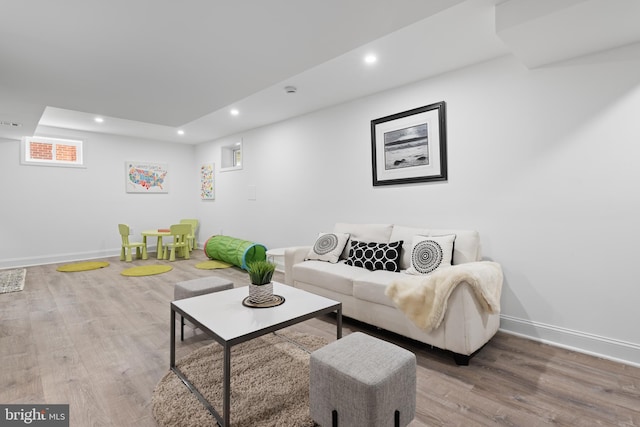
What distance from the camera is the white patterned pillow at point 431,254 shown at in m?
2.72

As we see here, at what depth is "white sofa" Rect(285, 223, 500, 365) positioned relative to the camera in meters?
2.18

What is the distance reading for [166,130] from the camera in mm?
5941

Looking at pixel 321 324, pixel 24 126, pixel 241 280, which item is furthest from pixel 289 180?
pixel 24 126

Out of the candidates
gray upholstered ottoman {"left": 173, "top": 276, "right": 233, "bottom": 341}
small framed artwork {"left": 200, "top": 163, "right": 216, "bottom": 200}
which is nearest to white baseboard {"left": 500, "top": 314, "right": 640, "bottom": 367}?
gray upholstered ottoman {"left": 173, "top": 276, "right": 233, "bottom": 341}

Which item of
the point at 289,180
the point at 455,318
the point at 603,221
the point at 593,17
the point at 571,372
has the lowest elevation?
the point at 571,372

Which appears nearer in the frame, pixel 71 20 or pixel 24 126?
pixel 71 20

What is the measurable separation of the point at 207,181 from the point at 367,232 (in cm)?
478

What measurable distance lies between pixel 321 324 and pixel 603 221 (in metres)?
→ 2.45

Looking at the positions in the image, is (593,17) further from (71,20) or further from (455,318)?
(71,20)

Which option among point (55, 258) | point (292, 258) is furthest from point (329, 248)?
point (55, 258)

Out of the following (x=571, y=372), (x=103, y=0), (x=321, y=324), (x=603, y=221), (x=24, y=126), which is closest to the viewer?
(x=103, y=0)

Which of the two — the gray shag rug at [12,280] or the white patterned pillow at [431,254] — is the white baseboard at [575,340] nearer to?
the white patterned pillow at [431,254]

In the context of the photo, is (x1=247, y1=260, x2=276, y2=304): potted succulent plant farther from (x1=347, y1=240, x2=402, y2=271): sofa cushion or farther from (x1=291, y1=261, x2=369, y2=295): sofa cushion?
(x1=347, y1=240, x2=402, y2=271): sofa cushion

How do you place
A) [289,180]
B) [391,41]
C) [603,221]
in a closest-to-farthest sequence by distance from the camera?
1. [603,221]
2. [391,41]
3. [289,180]
